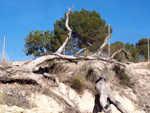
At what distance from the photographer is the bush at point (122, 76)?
39.5ft

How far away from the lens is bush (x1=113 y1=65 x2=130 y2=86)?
39.5 feet

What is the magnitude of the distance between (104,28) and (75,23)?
335 cm

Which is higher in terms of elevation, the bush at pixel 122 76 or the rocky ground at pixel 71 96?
the bush at pixel 122 76

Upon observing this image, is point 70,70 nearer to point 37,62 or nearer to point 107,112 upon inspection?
point 37,62

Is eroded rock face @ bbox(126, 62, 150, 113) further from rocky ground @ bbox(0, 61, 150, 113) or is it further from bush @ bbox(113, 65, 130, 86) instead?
bush @ bbox(113, 65, 130, 86)

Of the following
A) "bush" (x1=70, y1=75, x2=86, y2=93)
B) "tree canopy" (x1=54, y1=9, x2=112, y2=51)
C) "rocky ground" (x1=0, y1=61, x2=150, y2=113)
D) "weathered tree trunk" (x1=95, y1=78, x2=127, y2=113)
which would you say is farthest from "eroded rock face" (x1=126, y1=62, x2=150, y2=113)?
"tree canopy" (x1=54, y1=9, x2=112, y2=51)

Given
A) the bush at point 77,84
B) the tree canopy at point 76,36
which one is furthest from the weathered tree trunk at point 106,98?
the tree canopy at point 76,36

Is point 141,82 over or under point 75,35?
under

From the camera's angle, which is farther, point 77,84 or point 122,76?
point 122,76

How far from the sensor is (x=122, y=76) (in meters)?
12.2

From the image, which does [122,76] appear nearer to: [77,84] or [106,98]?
[77,84]

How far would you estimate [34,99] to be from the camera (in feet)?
22.5

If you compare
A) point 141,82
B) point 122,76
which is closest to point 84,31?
point 122,76

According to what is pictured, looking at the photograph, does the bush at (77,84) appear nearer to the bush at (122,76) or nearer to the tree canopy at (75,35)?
the bush at (122,76)
